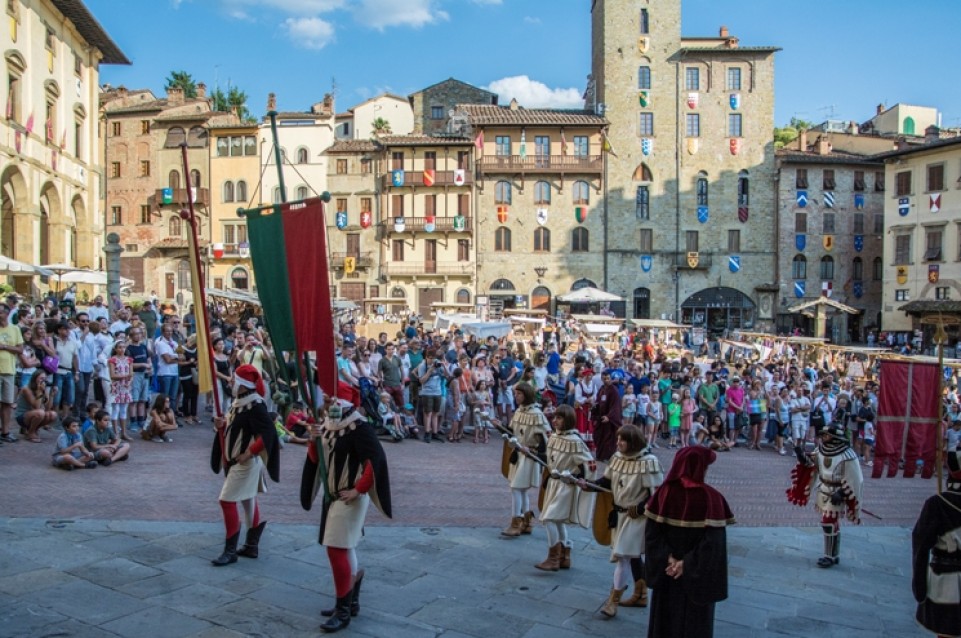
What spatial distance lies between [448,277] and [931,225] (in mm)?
28679

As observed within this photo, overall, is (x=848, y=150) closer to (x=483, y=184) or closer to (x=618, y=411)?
(x=483, y=184)

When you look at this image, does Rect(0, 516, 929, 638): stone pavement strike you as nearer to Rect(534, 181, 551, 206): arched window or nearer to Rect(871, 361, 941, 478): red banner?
Rect(871, 361, 941, 478): red banner

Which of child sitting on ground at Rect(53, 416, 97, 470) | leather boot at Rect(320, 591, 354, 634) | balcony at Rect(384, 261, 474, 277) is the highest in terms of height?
balcony at Rect(384, 261, 474, 277)

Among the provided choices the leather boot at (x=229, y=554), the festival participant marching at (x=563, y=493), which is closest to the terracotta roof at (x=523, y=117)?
the festival participant marching at (x=563, y=493)

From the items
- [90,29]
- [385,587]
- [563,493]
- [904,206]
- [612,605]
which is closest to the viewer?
[612,605]

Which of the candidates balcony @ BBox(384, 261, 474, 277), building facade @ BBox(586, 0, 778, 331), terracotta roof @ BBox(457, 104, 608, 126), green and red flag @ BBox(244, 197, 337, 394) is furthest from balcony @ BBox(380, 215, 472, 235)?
green and red flag @ BBox(244, 197, 337, 394)

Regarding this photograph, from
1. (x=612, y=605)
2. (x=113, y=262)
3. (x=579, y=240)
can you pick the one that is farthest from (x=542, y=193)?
(x=612, y=605)

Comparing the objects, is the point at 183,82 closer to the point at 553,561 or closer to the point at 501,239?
the point at 501,239

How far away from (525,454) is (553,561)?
4.40 ft

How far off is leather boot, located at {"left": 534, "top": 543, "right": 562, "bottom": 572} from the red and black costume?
2.37m

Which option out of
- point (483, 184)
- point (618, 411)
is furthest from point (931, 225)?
point (618, 411)

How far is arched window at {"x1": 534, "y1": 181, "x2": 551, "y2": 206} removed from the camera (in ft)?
176

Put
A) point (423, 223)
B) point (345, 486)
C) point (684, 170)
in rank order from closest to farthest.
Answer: point (345, 486) → point (423, 223) → point (684, 170)

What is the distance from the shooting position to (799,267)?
177ft
